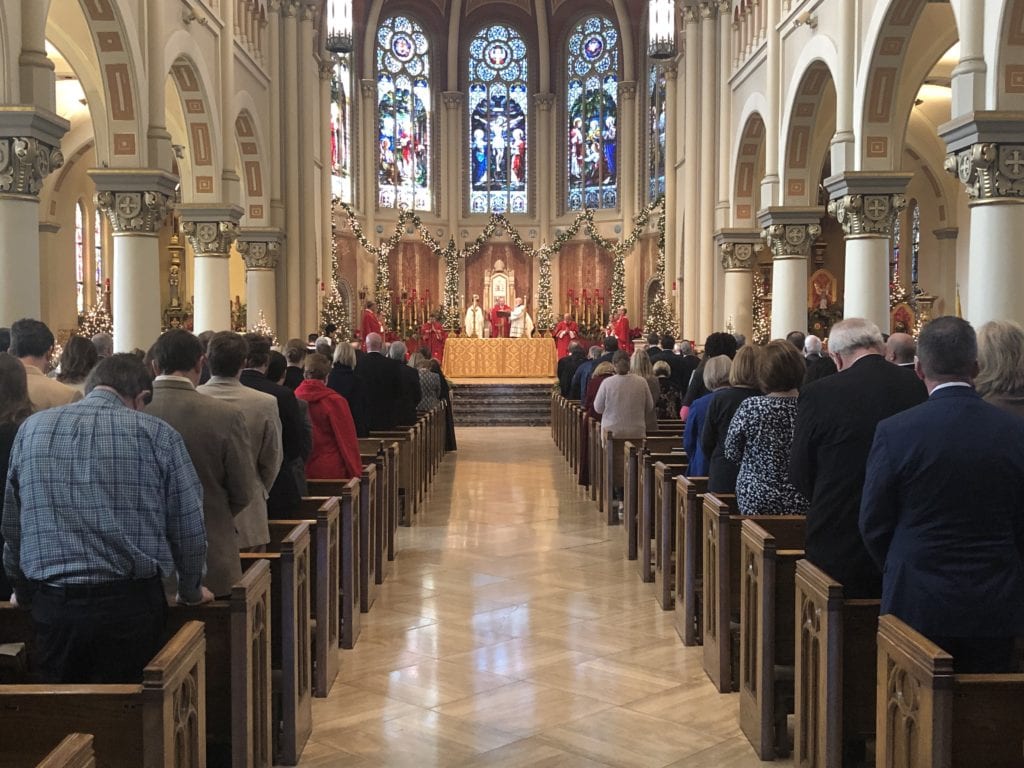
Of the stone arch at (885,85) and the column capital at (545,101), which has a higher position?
the column capital at (545,101)

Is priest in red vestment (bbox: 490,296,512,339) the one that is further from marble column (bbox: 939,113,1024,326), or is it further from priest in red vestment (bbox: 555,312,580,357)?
marble column (bbox: 939,113,1024,326)

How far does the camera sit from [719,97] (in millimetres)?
22609

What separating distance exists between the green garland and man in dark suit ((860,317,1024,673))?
24107 mm

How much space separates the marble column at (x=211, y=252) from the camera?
18109 mm

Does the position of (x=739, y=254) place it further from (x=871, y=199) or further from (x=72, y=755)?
(x=72, y=755)

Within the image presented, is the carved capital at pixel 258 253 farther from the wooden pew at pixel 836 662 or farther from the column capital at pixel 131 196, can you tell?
the wooden pew at pixel 836 662

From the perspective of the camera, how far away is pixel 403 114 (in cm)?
3331

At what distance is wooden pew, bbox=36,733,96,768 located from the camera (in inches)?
96.8

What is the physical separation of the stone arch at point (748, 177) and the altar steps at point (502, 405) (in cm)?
587

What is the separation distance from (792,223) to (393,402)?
8.44 meters

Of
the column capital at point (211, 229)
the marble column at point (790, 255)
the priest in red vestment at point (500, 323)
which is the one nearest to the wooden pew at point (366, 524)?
the marble column at point (790, 255)

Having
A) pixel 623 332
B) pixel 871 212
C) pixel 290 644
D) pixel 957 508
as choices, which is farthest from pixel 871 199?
pixel 623 332

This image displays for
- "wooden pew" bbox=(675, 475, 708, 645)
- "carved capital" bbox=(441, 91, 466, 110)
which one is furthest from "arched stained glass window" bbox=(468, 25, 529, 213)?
"wooden pew" bbox=(675, 475, 708, 645)

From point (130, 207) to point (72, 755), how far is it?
40.7ft
